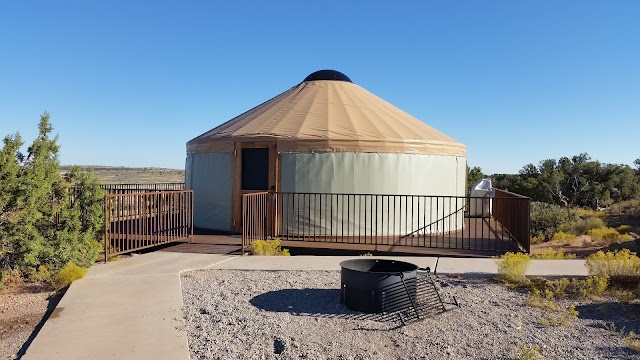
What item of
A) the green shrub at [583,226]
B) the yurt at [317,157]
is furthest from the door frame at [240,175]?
the green shrub at [583,226]

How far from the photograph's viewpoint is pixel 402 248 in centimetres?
855

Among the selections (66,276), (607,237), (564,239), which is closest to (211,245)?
(66,276)

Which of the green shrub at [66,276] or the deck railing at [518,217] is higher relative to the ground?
the deck railing at [518,217]

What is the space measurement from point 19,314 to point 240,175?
564 cm

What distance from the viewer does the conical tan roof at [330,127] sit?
9.69m

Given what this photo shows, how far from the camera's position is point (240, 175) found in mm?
10109

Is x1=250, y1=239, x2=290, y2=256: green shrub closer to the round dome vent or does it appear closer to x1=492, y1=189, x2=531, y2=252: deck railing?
x1=492, y1=189, x2=531, y2=252: deck railing

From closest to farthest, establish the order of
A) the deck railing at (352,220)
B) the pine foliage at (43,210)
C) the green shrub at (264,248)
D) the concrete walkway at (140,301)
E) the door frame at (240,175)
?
the concrete walkway at (140,301), the pine foliage at (43,210), the green shrub at (264,248), the deck railing at (352,220), the door frame at (240,175)

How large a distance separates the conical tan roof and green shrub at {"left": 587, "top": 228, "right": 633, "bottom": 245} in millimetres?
3558

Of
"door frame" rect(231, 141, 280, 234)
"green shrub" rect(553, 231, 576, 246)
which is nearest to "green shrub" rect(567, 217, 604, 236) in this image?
"green shrub" rect(553, 231, 576, 246)

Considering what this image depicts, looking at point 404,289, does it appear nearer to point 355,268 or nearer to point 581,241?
point 355,268

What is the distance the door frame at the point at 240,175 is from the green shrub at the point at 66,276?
4487 mm

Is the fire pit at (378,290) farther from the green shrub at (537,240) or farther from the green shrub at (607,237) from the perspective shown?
the green shrub at (607,237)

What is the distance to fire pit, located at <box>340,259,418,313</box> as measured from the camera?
4.73m
